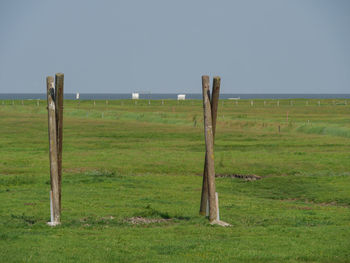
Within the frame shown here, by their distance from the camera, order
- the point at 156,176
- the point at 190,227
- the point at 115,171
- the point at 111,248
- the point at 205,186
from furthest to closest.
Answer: the point at 115,171
the point at 156,176
the point at 205,186
the point at 190,227
the point at 111,248

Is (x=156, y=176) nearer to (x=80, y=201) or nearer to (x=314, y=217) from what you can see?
(x=80, y=201)

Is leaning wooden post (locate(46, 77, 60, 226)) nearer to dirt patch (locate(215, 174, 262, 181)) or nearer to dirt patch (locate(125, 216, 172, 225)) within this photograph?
dirt patch (locate(125, 216, 172, 225))

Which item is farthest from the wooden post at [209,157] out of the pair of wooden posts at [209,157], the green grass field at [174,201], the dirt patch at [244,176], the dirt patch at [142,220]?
the dirt patch at [244,176]

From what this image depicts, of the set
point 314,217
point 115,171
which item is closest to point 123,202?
point 314,217

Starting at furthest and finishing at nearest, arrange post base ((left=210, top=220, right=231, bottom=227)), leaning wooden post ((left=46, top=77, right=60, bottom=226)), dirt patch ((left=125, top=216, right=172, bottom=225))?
dirt patch ((left=125, top=216, right=172, bottom=225)) → post base ((left=210, top=220, right=231, bottom=227)) → leaning wooden post ((left=46, top=77, right=60, bottom=226))

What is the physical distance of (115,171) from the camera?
3759 cm

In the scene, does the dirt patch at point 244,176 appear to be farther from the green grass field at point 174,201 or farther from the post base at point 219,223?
the post base at point 219,223

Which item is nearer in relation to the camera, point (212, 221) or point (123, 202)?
point (212, 221)

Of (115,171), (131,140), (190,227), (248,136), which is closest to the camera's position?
(190,227)

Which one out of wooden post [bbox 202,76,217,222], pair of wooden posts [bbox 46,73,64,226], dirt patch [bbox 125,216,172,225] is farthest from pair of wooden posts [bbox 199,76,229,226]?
pair of wooden posts [bbox 46,73,64,226]

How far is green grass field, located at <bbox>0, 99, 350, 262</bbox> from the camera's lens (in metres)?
15.0

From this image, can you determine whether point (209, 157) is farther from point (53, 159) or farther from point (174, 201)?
point (174, 201)

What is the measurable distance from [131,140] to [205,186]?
41798 mm

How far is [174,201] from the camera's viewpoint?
25.1m
